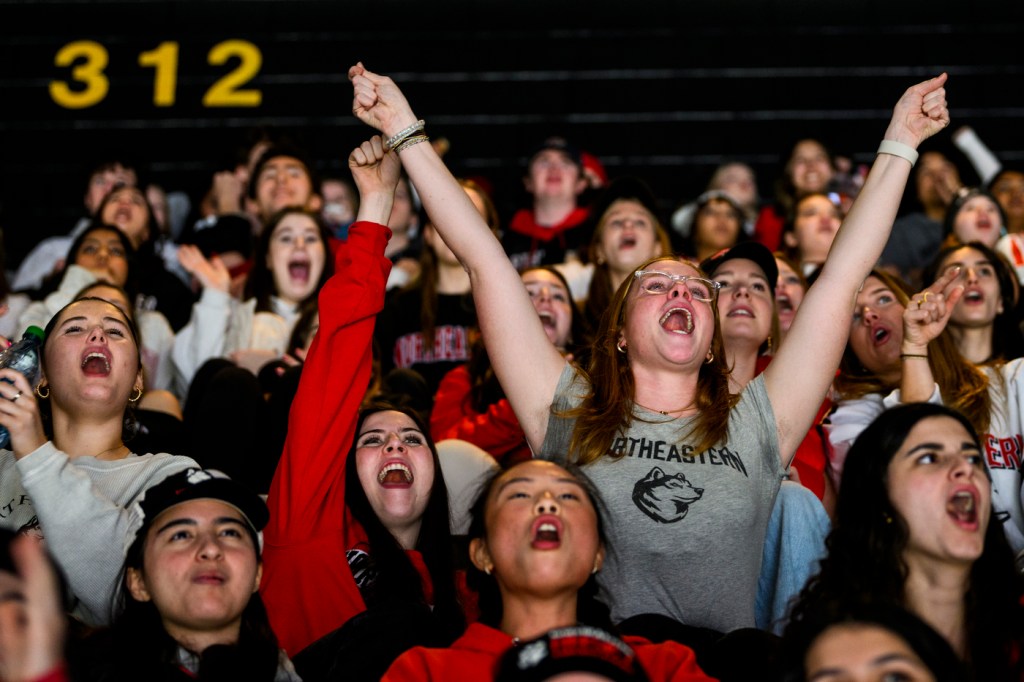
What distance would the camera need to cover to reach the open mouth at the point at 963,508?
2738mm

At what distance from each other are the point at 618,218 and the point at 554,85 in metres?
3.15

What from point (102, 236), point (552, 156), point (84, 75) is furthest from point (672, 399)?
point (84, 75)

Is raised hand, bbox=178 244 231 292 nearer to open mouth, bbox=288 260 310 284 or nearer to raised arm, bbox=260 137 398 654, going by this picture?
open mouth, bbox=288 260 310 284

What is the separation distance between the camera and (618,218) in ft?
17.0

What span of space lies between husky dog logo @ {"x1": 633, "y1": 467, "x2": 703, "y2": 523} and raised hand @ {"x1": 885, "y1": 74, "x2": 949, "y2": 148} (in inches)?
36.9

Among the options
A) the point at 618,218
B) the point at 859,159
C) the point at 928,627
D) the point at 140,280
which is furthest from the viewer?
the point at 859,159

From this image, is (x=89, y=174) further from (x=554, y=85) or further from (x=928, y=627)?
(x=928, y=627)

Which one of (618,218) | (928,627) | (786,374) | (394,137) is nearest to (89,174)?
(618,218)

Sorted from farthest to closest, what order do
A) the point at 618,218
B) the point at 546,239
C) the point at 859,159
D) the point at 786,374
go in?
the point at 859,159, the point at 546,239, the point at 618,218, the point at 786,374

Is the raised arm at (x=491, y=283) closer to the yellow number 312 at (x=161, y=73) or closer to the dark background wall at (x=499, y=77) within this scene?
the dark background wall at (x=499, y=77)

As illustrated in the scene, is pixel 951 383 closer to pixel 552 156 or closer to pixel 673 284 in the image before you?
pixel 673 284

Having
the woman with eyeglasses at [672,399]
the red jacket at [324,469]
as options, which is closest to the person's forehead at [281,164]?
the red jacket at [324,469]

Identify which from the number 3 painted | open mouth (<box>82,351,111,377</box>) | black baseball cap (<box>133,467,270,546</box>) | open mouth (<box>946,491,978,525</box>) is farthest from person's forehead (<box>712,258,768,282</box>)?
the number 3 painted

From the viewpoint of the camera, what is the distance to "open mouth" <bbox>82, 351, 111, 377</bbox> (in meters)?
3.43
